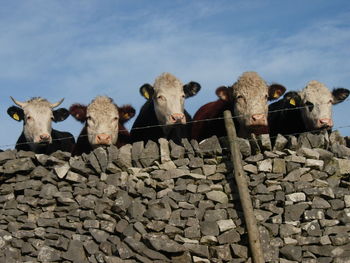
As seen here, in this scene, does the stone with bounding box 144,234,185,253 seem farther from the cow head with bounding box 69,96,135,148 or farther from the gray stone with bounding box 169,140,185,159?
the cow head with bounding box 69,96,135,148

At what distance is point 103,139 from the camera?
12344mm

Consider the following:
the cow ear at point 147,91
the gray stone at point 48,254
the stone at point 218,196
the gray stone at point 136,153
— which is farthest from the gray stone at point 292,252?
the cow ear at point 147,91

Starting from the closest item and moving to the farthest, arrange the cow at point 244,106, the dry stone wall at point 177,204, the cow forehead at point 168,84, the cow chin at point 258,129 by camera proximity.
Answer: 1. the dry stone wall at point 177,204
2. the cow chin at point 258,129
3. the cow at point 244,106
4. the cow forehead at point 168,84

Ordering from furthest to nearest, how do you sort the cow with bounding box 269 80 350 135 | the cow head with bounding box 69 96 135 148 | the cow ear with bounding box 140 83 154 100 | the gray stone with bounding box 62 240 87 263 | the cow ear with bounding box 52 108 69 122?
the cow ear with bounding box 52 108 69 122
the cow ear with bounding box 140 83 154 100
the cow head with bounding box 69 96 135 148
the cow with bounding box 269 80 350 135
the gray stone with bounding box 62 240 87 263

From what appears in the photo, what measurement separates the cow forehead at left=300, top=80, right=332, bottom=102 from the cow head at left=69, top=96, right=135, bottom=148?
3.60m

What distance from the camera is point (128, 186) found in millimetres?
10258

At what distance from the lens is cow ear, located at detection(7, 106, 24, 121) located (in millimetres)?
13820

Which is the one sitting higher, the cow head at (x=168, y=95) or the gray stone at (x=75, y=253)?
the cow head at (x=168, y=95)

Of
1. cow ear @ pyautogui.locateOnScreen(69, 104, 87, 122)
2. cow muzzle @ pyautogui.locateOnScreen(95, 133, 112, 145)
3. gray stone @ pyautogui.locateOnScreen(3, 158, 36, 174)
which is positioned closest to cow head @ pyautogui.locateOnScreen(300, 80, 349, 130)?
cow muzzle @ pyautogui.locateOnScreen(95, 133, 112, 145)

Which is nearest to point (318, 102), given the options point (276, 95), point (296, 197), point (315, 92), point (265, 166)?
point (315, 92)

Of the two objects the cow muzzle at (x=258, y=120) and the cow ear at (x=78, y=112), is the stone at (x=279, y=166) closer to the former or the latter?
the cow muzzle at (x=258, y=120)

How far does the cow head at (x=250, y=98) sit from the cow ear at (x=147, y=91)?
59.5 inches

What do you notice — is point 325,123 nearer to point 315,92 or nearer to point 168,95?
point 315,92

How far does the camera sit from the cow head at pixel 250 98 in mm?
11867
